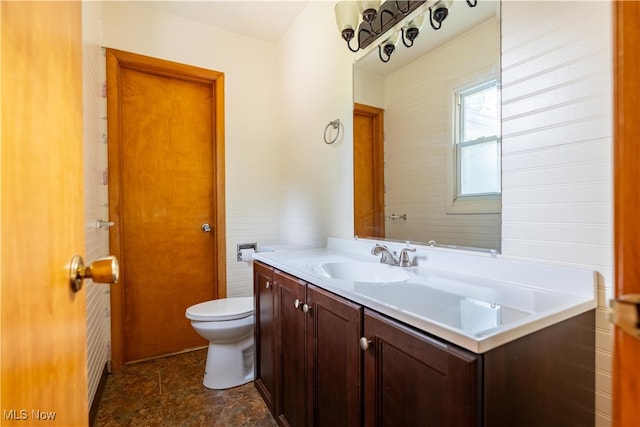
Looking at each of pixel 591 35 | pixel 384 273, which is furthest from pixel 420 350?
pixel 591 35

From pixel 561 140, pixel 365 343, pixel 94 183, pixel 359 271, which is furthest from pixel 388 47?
pixel 94 183

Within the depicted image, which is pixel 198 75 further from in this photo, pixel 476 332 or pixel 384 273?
pixel 476 332

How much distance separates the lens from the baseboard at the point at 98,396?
5.24 feet

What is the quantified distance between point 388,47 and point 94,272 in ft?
5.31

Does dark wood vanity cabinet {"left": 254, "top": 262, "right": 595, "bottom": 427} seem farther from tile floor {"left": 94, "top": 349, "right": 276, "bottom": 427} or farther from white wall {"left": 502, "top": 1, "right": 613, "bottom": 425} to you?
tile floor {"left": 94, "top": 349, "right": 276, "bottom": 427}

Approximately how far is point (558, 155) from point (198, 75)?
2.41 meters

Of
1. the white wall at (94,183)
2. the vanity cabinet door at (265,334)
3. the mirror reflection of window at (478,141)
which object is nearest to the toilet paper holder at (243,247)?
the vanity cabinet door at (265,334)

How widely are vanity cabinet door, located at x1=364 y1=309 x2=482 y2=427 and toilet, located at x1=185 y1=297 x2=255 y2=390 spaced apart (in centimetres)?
116

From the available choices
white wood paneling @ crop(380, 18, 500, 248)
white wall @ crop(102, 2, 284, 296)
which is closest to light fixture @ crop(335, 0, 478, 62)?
white wood paneling @ crop(380, 18, 500, 248)

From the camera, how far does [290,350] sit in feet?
4.47

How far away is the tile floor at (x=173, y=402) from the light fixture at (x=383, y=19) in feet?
6.77

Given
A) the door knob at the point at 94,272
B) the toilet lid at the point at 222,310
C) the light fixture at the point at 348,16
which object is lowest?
the toilet lid at the point at 222,310

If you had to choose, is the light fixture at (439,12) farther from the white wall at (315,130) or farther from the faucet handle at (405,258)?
the faucet handle at (405,258)

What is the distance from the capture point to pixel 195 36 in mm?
2367
